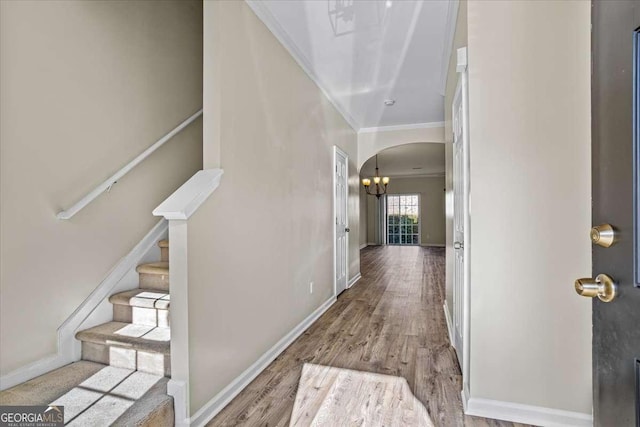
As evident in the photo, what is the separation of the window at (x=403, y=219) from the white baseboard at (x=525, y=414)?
11.3m

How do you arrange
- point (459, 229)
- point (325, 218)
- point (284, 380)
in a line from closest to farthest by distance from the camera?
1. point (284, 380)
2. point (459, 229)
3. point (325, 218)

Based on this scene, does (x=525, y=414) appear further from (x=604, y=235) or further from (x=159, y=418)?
(x=159, y=418)

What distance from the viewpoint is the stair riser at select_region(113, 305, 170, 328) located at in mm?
2139

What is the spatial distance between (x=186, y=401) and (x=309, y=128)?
280 centimetres

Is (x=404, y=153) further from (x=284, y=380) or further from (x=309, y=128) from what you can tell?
(x=284, y=380)

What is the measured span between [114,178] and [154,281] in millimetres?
824

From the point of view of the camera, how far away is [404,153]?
340 inches

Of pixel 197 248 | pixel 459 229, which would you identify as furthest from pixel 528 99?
pixel 197 248

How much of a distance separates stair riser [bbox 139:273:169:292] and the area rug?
4.02 feet

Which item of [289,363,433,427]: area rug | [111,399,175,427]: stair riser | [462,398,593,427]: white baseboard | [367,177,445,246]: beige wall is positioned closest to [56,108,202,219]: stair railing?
[111,399,175,427]: stair riser

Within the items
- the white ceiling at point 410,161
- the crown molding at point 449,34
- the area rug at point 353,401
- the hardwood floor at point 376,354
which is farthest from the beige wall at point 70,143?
the white ceiling at point 410,161

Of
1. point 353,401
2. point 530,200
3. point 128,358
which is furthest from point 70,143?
point 530,200

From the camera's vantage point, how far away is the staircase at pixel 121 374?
5.15 feet

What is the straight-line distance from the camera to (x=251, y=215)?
2.40m
